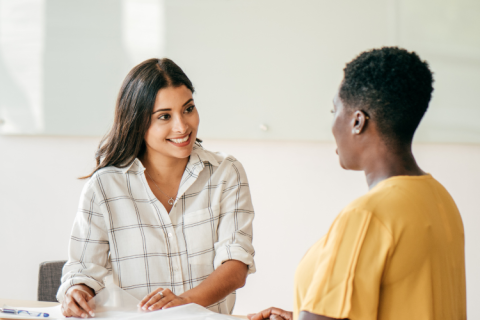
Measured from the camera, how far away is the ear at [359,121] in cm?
80

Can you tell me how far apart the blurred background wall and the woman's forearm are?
111cm

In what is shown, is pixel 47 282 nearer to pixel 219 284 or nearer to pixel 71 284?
pixel 71 284

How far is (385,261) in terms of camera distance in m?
0.68

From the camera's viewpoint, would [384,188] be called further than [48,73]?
No

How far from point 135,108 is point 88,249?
50 cm

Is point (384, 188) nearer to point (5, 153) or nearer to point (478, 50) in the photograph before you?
point (478, 50)

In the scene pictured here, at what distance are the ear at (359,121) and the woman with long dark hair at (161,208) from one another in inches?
31.8

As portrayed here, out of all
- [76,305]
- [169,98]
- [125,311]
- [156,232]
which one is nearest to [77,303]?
[76,305]

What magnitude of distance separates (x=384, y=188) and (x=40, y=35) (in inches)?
96.1

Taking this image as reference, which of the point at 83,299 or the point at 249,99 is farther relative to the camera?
the point at 249,99

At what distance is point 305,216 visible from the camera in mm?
2584

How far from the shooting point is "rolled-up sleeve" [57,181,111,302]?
1.41 m

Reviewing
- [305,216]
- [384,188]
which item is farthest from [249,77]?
[384,188]

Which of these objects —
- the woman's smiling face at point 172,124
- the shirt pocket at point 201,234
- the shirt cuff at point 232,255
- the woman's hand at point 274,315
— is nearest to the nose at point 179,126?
the woman's smiling face at point 172,124
